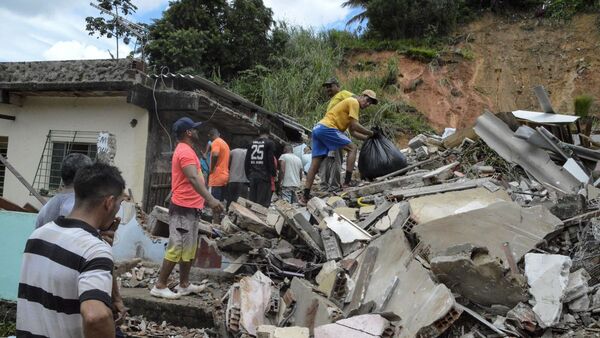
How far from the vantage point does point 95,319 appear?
1685 millimetres

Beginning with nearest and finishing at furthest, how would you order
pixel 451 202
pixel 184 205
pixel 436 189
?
pixel 184 205
pixel 451 202
pixel 436 189

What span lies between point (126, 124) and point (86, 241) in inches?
282

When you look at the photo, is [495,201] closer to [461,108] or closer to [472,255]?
[472,255]

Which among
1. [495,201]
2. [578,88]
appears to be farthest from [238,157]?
[578,88]

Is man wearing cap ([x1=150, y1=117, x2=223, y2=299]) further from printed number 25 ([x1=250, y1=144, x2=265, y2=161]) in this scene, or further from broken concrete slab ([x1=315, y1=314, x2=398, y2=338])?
printed number 25 ([x1=250, y1=144, x2=265, y2=161])

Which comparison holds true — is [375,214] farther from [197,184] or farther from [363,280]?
[197,184]

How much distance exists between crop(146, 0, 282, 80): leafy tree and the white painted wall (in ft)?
21.7

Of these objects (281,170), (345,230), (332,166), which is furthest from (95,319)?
(281,170)

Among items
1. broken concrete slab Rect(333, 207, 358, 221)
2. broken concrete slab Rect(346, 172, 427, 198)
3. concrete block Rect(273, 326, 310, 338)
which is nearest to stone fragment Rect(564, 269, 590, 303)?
concrete block Rect(273, 326, 310, 338)

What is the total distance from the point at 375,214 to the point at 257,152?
2.35 meters

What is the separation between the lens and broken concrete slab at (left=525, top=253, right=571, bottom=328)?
362cm

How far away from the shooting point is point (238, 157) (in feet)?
26.0

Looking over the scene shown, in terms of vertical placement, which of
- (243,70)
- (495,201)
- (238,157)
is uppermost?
(243,70)

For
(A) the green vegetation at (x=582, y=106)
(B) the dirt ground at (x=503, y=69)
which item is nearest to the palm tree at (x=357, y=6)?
(B) the dirt ground at (x=503, y=69)
